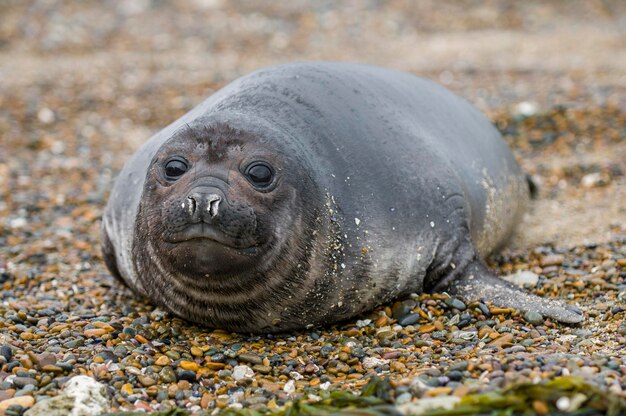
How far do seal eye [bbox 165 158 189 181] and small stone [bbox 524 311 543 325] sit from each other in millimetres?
1718

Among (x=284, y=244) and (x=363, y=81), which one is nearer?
(x=284, y=244)

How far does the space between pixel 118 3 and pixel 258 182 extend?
10525 mm

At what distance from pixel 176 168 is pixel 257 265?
54cm

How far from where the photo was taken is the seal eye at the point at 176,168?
11.9 feet

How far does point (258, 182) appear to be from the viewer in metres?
3.62

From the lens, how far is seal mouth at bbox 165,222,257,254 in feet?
11.2

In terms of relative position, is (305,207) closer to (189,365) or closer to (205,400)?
(189,365)

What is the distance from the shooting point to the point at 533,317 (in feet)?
13.1

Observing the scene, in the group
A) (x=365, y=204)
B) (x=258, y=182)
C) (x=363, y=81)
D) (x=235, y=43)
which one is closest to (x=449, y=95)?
(x=363, y=81)

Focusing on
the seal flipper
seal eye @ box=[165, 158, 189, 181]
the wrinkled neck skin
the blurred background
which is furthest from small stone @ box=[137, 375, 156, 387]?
the blurred background

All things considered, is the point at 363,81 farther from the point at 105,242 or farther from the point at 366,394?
the point at 366,394

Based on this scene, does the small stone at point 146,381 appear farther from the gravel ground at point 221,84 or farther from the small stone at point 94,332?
the small stone at point 94,332

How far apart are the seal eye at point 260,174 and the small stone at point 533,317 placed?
138 centimetres

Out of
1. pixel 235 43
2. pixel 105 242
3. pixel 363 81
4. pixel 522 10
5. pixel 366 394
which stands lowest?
pixel 366 394
